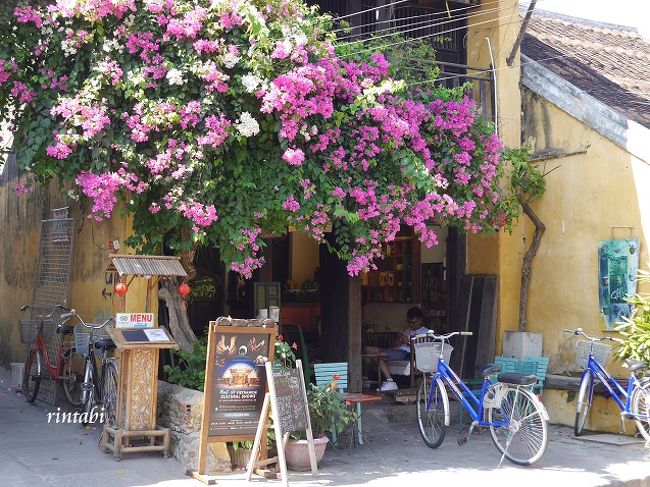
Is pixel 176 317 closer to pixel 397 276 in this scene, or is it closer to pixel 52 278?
pixel 52 278

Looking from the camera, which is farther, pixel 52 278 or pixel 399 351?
pixel 399 351

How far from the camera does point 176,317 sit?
9.56 meters

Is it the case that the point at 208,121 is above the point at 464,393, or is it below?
above

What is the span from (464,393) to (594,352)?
6.37 ft

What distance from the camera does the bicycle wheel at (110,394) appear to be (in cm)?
873

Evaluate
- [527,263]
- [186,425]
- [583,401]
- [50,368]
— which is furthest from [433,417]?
[50,368]

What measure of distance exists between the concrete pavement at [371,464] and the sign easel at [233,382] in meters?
0.45

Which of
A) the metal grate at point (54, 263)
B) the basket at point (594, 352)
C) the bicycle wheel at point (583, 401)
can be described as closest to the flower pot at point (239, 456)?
the metal grate at point (54, 263)

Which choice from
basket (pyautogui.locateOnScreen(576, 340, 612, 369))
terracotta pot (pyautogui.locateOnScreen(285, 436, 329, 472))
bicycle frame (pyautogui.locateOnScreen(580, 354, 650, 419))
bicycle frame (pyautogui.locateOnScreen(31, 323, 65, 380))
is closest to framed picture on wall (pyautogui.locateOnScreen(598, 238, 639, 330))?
basket (pyautogui.locateOnScreen(576, 340, 612, 369))

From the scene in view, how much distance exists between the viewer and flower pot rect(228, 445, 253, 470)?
27.2 ft

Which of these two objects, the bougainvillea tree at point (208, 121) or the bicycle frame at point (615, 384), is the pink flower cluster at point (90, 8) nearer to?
the bougainvillea tree at point (208, 121)

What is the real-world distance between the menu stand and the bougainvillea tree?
1.17 metres

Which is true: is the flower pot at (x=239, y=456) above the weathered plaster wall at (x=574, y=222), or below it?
below

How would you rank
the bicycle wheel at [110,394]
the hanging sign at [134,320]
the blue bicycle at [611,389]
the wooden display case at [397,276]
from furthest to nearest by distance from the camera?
1. the wooden display case at [397,276]
2. the blue bicycle at [611,389]
3. the bicycle wheel at [110,394]
4. the hanging sign at [134,320]
